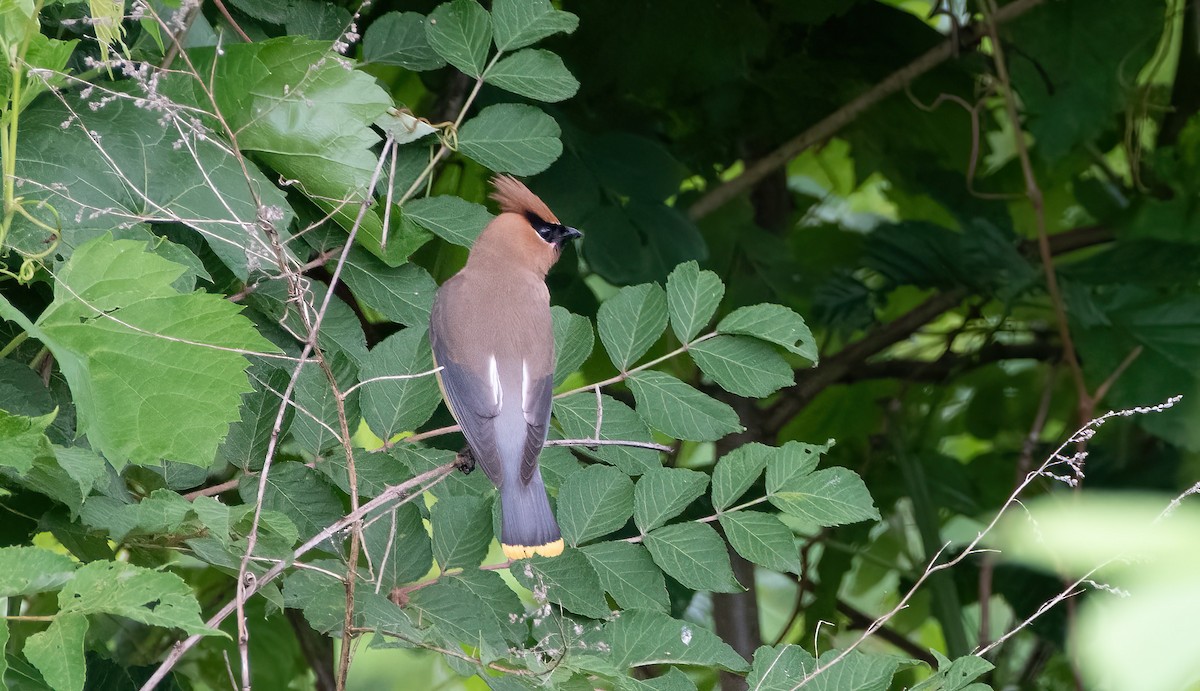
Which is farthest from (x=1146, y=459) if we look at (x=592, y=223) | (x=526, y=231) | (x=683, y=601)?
(x=526, y=231)

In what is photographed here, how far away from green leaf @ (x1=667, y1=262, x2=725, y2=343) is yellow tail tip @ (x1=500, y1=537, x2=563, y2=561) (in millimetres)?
304

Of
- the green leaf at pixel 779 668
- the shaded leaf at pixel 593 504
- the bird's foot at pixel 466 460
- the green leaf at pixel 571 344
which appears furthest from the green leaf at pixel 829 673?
the bird's foot at pixel 466 460

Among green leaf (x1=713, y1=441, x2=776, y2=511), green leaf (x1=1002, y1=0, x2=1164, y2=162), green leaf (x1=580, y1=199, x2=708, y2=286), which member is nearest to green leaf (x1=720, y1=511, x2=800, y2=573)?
green leaf (x1=713, y1=441, x2=776, y2=511)

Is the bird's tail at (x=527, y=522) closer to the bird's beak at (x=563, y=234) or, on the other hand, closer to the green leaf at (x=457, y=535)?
the green leaf at (x=457, y=535)

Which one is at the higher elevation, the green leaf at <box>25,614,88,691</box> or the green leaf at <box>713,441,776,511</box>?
the green leaf at <box>25,614,88,691</box>

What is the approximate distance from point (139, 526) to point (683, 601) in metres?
1.48

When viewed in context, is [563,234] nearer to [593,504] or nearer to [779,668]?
[593,504]

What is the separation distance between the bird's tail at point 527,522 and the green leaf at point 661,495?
0.11 meters

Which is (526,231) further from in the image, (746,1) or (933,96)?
(933,96)

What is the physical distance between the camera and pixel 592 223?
2.33 meters

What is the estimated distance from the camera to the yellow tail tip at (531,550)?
5.10ft

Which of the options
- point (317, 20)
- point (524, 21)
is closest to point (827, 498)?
point (524, 21)

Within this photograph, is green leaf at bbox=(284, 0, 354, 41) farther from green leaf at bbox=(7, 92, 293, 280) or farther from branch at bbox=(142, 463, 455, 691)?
branch at bbox=(142, 463, 455, 691)

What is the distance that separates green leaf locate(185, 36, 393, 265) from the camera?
1.50 metres
